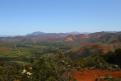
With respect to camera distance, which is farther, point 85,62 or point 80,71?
point 85,62

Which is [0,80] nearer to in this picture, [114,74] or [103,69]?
[114,74]

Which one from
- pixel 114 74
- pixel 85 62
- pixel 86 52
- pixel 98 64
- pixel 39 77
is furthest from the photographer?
pixel 86 52

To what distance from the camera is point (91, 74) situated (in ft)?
86.8

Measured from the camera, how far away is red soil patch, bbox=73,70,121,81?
81.6 feet

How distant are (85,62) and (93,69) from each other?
3.66 meters

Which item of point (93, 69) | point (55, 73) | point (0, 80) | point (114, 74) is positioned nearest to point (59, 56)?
point (55, 73)

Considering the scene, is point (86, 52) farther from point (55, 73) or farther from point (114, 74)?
point (55, 73)

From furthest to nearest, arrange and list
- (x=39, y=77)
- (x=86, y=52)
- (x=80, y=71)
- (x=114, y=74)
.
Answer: (x=86, y=52) < (x=80, y=71) < (x=114, y=74) < (x=39, y=77)

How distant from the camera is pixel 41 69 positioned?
45.5 ft

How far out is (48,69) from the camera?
13.8 metres

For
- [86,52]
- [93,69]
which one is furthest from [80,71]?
[86,52]

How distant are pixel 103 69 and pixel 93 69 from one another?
101 centimetres

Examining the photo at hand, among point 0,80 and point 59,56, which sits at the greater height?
point 59,56

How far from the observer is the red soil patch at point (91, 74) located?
24875mm
